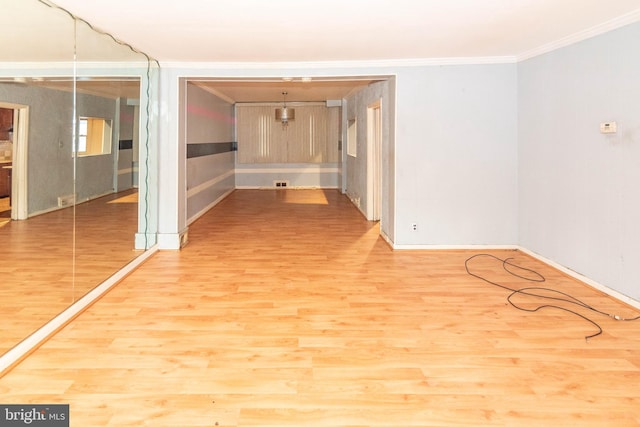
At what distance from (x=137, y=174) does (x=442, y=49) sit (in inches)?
135

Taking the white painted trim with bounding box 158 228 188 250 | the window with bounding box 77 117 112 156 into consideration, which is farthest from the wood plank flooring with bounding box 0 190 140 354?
the white painted trim with bounding box 158 228 188 250

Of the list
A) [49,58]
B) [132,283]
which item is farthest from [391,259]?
[49,58]

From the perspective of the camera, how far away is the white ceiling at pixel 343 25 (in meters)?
3.28

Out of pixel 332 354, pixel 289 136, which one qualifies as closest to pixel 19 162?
pixel 332 354

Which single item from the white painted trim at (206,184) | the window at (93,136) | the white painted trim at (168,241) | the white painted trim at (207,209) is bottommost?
the white painted trim at (168,241)

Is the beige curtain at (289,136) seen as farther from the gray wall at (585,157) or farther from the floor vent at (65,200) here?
the floor vent at (65,200)

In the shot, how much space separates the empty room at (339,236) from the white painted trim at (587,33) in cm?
2

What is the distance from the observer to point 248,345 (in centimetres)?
291

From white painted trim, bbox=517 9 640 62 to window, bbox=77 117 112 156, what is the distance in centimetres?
416

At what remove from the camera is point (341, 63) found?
17.4 ft

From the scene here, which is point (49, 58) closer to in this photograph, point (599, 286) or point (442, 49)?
point (442, 49)

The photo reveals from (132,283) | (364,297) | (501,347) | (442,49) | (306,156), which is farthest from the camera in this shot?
(306,156)

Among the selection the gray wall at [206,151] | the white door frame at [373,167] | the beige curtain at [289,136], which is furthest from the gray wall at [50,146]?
the beige curtain at [289,136]

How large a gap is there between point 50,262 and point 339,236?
3.73 m
